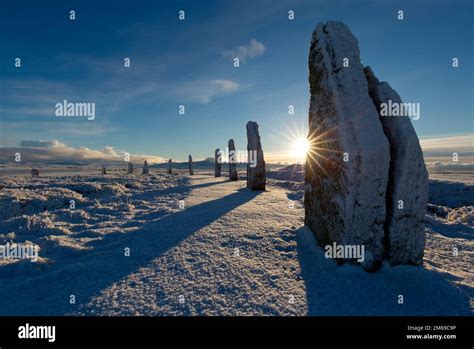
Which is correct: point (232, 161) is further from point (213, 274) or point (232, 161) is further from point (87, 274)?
point (87, 274)

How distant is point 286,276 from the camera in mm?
3031

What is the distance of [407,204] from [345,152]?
1.01m

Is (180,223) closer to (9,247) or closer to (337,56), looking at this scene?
(9,247)

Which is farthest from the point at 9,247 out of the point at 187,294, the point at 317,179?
the point at 317,179

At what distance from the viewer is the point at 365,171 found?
3.13 m

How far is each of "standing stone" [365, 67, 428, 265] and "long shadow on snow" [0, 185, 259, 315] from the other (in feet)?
10.2

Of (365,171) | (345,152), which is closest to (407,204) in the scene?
(365,171)

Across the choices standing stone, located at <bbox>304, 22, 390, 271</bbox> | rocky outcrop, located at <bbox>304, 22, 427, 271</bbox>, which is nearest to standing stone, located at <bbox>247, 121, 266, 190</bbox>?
standing stone, located at <bbox>304, 22, 390, 271</bbox>

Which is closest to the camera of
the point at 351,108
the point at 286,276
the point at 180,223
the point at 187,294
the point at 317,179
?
the point at 187,294

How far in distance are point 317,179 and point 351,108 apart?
4.10 ft

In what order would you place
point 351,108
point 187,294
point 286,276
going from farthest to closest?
point 351,108
point 286,276
point 187,294
